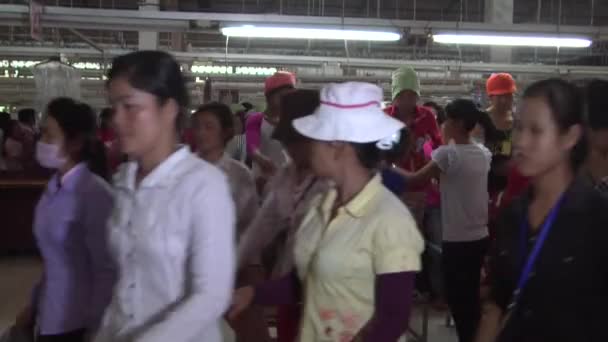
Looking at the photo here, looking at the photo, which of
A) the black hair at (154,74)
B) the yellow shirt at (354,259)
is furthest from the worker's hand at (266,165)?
the black hair at (154,74)

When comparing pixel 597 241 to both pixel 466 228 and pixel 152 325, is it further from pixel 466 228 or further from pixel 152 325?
pixel 466 228

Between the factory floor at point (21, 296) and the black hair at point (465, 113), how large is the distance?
170 centimetres

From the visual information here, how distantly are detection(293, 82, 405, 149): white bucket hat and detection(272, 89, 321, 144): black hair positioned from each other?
483 millimetres

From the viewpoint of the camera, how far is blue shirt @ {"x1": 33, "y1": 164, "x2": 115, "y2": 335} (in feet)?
7.81

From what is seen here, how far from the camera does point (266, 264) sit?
284 cm

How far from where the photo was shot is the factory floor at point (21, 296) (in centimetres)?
510


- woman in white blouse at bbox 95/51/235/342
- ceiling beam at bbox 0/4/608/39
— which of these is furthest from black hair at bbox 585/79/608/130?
ceiling beam at bbox 0/4/608/39

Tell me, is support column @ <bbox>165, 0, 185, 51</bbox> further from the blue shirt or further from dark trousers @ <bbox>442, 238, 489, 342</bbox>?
the blue shirt

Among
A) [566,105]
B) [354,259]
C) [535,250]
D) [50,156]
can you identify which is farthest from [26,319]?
[566,105]

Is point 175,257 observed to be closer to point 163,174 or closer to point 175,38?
point 163,174

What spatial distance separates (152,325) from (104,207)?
3.00 ft

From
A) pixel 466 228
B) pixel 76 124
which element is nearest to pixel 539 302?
pixel 76 124

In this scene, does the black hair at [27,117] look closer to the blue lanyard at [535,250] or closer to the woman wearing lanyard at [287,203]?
the woman wearing lanyard at [287,203]

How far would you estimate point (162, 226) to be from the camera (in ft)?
5.22
